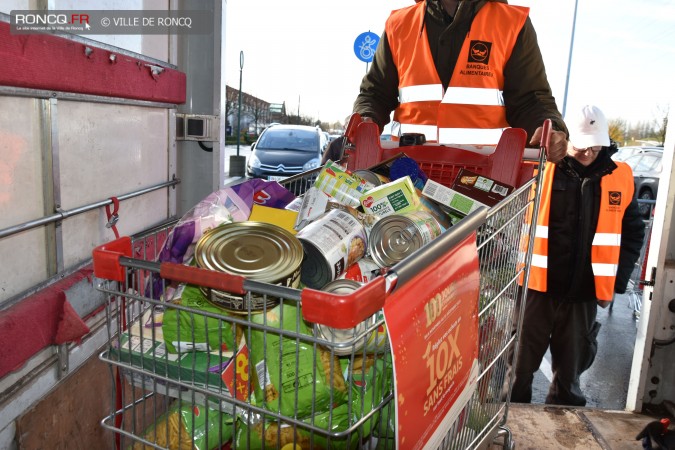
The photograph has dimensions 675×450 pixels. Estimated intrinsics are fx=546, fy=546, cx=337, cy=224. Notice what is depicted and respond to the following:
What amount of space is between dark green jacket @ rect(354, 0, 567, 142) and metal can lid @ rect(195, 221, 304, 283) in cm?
153

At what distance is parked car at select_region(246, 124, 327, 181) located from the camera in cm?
1388

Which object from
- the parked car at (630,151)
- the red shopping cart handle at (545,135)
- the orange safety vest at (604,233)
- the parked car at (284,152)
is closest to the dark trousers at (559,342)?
the orange safety vest at (604,233)

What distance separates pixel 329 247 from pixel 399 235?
343 millimetres

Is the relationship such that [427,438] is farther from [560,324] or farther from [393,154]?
[560,324]

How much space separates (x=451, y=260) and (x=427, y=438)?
46 cm

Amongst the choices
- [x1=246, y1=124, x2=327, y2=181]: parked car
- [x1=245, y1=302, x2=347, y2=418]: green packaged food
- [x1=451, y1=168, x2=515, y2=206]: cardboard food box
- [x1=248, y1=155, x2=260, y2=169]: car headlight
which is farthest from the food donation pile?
[x1=248, y1=155, x2=260, y2=169]: car headlight

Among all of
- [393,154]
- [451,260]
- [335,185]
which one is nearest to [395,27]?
[393,154]

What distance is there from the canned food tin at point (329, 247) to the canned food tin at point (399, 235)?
88 millimetres

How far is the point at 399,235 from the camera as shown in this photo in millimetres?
1815

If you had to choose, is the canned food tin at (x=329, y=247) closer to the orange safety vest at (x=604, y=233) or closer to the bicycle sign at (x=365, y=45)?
the orange safety vest at (x=604, y=233)

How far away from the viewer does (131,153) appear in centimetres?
304

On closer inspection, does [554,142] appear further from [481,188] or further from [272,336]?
[272,336]

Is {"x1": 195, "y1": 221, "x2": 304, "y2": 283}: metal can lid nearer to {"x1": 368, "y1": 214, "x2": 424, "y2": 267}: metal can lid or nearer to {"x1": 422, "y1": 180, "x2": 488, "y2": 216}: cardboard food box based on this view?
{"x1": 368, "y1": 214, "x2": 424, "y2": 267}: metal can lid

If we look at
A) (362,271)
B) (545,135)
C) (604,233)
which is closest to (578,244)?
(604,233)
